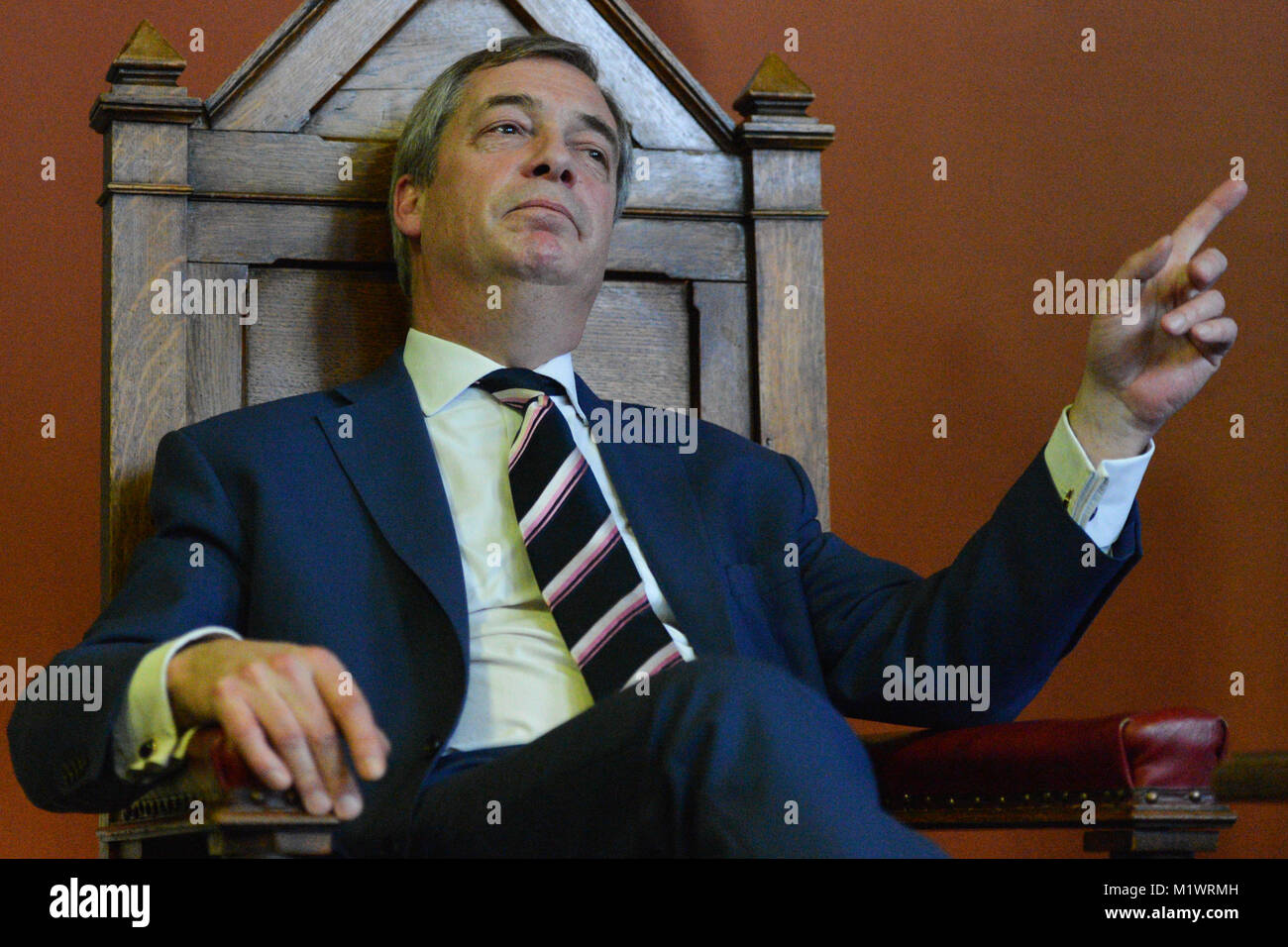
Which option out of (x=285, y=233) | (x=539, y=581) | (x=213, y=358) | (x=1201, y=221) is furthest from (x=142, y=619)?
(x=1201, y=221)

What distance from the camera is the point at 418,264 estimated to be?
1.53 meters

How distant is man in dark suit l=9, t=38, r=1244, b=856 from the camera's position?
89 centimetres

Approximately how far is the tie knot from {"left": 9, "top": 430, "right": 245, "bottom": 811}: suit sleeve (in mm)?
263

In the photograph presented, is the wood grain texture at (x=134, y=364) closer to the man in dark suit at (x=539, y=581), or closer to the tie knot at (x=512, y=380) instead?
the man in dark suit at (x=539, y=581)

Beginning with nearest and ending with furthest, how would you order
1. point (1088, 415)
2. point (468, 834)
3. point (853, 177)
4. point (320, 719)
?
point (320, 719) < point (468, 834) < point (1088, 415) < point (853, 177)

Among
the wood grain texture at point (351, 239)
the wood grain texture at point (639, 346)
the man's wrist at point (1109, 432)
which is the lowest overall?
the man's wrist at point (1109, 432)


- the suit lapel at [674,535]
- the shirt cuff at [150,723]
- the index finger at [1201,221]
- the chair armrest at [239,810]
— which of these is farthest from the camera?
the suit lapel at [674,535]

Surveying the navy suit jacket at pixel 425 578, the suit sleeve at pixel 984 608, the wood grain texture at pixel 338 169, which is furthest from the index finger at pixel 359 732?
the wood grain texture at pixel 338 169

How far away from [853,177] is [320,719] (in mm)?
1406

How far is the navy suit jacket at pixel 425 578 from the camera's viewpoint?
1202 millimetres

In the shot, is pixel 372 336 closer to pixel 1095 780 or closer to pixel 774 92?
pixel 774 92

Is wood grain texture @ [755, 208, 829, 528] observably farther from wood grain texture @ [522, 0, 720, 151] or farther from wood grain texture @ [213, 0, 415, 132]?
wood grain texture @ [213, 0, 415, 132]
